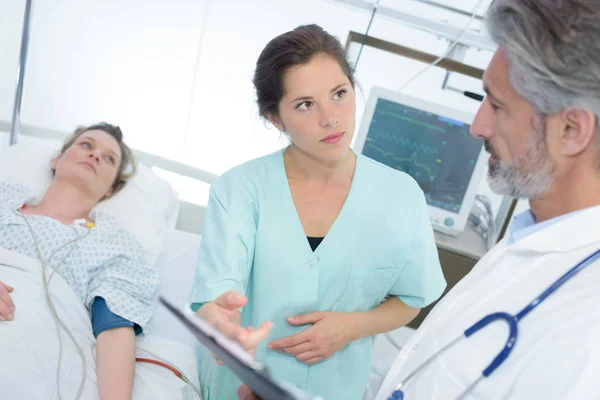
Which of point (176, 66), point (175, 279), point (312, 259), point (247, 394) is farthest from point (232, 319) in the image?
point (176, 66)

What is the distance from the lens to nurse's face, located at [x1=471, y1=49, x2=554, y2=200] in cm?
86

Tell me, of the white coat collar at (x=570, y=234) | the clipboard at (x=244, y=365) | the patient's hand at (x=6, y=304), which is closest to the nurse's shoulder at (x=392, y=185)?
the white coat collar at (x=570, y=234)

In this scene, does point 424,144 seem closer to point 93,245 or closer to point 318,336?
point 318,336

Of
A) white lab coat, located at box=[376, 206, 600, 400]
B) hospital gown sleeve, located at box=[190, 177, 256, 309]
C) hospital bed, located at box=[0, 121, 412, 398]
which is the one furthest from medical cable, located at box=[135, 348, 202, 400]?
white lab coat, located at box=[376, 206, 600, 400]

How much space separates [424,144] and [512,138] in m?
1.43

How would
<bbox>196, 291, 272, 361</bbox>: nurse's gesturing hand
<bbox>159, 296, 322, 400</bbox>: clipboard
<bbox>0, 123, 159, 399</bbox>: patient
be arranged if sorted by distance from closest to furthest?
<bbox>159, 296, 322, 400</bbox>: clipboard < <bbox>196, 291, 272, 361</bbox>: nurse's gesturing hand < <bbox>0, 123, 159, 399</bbox>: patient

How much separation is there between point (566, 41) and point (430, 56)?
1496mm

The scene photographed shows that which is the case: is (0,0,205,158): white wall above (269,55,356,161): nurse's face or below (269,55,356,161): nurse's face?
below

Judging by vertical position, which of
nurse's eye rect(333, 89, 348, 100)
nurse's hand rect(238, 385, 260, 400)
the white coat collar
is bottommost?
nurse's hand rect(238, 385, 260, 400)

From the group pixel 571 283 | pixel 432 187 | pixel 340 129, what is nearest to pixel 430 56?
pixel 432 187

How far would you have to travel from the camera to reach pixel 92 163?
211 centimetres

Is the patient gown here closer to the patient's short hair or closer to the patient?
the patient

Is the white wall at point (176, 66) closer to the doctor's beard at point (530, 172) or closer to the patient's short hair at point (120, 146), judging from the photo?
the patient's short hair at point (120, 146)

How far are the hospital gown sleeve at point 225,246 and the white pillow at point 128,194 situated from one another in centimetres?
76
